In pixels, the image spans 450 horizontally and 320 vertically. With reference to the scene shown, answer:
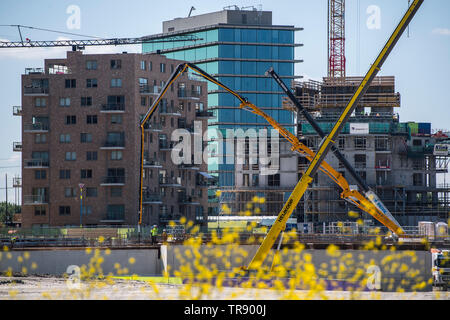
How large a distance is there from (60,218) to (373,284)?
59514 millimetres

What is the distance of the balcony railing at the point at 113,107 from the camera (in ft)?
329

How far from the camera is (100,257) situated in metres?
58.6

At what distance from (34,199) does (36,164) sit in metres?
4.48

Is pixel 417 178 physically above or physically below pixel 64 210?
above

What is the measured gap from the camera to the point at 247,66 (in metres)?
166

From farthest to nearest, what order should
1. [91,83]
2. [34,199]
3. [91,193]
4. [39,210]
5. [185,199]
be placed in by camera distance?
1. [185,199]
2. [91,83]
3. [34,199]
4. [39,210]
5. [91,193]

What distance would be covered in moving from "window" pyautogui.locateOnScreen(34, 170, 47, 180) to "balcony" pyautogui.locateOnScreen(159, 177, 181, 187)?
585 inches

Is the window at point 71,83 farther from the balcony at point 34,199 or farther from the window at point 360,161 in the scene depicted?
the window at point 360,161

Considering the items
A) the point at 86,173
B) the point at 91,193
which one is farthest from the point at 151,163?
the point at 91,193

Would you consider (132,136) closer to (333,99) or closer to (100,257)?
(333,99)

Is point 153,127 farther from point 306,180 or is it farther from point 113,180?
point 306,180

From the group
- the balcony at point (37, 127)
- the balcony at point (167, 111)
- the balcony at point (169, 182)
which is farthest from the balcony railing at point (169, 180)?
the balcony at point (37, 127)

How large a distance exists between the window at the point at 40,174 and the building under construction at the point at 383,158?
3666 cm

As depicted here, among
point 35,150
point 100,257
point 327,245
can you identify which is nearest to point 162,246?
point 100,257
